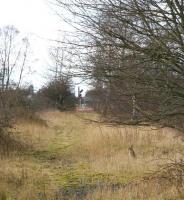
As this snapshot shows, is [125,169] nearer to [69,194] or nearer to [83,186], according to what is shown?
[83,186]

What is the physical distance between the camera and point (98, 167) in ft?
39.3

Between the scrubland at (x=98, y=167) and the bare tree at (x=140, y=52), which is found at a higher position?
the bare tree at (x=140, y=52)

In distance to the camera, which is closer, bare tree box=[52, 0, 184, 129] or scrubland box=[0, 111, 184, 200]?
bare tree box=[52, 0, 184, 129]

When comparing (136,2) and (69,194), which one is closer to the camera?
(136,2)

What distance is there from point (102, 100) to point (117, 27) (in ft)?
3.98

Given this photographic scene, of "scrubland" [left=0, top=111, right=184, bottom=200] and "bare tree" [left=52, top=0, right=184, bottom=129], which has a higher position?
"bare tree" [left=52, top=0, right=184, bottom=129]

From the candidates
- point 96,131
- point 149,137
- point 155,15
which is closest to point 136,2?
point 155,15

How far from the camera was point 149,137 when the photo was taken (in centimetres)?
1581

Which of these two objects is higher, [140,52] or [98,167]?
[140,52]

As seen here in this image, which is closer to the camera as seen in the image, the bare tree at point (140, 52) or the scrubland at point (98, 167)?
the bare tree at point (140, 52)

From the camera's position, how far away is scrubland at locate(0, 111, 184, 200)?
8484 mm

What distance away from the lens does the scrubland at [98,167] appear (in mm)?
8484

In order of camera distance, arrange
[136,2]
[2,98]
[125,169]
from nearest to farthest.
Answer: [136,2] < [125,169] < [2,98]

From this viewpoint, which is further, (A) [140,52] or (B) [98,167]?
(B) [98,167]
